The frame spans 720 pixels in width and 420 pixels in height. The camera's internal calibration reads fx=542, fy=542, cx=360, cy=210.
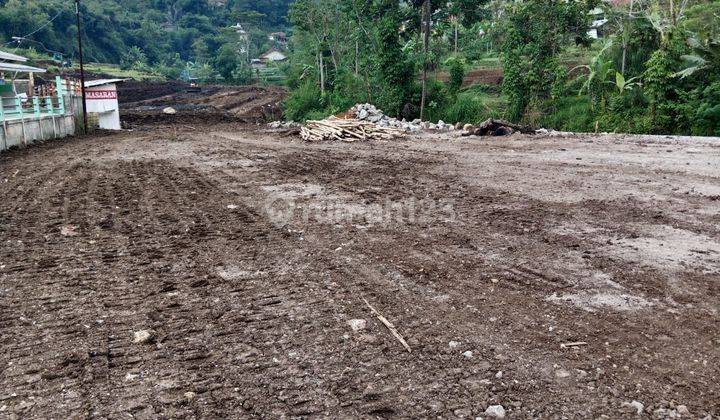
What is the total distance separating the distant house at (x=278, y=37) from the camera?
9231 centimetres

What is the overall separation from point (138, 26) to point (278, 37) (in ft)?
79.0

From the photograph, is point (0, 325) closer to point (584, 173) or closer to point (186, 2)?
point (584, 173)

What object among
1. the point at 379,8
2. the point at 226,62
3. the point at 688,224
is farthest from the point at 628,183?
the point at 226,62

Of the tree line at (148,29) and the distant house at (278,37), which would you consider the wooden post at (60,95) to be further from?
the distant house at (278,37)

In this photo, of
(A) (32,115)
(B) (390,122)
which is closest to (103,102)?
(A) (32,115)

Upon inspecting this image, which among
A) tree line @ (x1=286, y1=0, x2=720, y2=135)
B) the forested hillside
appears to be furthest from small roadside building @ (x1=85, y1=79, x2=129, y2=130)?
the forested hillside

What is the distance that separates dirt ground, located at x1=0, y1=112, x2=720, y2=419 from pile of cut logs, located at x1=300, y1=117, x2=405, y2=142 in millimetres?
8725

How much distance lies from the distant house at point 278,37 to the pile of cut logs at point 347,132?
252 feet

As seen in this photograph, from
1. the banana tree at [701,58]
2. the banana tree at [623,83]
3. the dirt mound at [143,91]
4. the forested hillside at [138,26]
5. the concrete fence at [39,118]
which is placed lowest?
the concrete fence at [39,118]

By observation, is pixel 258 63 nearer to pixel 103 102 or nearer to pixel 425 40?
pixel 103 102

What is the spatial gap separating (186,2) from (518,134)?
105 meters

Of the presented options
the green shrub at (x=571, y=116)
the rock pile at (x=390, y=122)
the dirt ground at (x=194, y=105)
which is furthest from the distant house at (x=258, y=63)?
the green shrub at (x=571, y=116)

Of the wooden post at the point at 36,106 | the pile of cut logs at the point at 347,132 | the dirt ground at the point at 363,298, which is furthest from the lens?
the pile of cut logs at the point at 347,132

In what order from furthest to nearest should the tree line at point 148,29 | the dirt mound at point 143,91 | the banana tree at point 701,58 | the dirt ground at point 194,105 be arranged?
the tree line at point 148,29 < the dirt mound at point 143,91 < the dirt ground at point 194,105 < the banana tree at point 701,58
